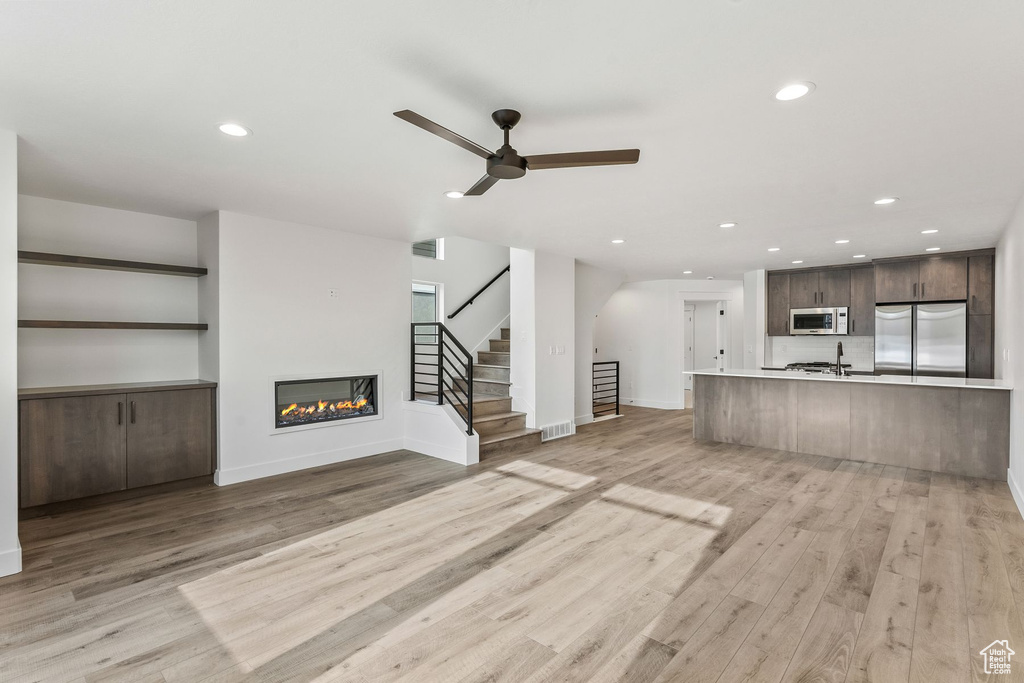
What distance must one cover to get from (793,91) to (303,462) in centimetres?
493

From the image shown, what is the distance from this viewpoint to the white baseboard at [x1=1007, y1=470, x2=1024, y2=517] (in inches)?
150

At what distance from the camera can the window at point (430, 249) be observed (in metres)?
7.33

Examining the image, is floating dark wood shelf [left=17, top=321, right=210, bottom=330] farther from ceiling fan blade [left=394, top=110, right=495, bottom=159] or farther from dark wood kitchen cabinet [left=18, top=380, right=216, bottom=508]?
ceiling fan blade [left=394, top=110, right=495, bottom=159]

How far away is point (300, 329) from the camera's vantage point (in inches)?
198

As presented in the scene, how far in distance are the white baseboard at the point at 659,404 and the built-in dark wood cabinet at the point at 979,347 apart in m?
4.08

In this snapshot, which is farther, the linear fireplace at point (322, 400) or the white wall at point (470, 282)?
the white wall at point (470, 282)

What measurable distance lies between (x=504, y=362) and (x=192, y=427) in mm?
4154

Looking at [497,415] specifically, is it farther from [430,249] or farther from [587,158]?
[587,158]

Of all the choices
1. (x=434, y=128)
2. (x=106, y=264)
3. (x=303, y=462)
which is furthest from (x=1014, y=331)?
(x=106, y=264)

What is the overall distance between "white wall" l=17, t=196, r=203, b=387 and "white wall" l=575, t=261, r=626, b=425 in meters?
4.90

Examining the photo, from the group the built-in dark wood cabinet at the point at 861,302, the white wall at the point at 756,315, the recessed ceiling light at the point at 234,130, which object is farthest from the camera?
the white wall at the point at 756,315

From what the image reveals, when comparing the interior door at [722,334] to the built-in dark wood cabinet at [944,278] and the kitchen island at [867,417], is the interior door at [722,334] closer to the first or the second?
the built-in dark wood cabinet at [944,278]

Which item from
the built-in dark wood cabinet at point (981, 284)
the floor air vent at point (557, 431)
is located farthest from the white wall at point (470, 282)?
the built-in dark wood cabinet at point (981, 284)

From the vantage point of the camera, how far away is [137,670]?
6.59ft
